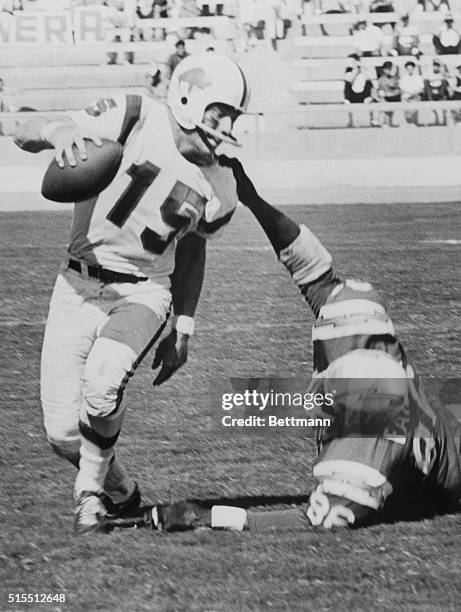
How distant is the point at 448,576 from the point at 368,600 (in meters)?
0.23

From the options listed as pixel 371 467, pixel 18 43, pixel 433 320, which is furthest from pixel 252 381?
pixel 18 43

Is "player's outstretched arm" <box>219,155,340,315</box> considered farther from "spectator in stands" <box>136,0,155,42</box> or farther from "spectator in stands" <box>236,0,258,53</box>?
"spectator in stands" <box>136,0,155,42</box>

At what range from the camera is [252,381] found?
3533 millimetres

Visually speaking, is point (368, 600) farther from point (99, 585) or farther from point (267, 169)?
point (267, 169)

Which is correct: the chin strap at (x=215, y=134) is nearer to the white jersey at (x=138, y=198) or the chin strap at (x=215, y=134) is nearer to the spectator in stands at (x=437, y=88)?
the white jersey at (x=138, y=198)

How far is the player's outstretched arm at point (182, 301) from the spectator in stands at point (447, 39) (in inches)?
38.8

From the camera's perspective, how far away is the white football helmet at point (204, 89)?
3.37 metres

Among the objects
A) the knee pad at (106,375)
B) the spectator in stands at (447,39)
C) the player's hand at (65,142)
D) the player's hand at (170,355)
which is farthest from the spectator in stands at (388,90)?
the knee pad at (106,375)

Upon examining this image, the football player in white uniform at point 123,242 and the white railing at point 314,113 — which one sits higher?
the white railing at point 314,113

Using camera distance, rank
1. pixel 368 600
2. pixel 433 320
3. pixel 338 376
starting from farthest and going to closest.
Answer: pixel 433 320, pixel 338 376, pixel 368 600

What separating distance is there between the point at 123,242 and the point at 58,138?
34 cm

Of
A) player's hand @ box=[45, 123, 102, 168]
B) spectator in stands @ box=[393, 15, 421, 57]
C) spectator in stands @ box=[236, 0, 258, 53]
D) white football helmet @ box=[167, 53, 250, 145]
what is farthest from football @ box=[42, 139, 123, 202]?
spectator in stands @ box=[393, 15, 421, 57]

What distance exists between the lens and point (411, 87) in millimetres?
3834

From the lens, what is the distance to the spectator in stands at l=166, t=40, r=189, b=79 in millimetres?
3521
